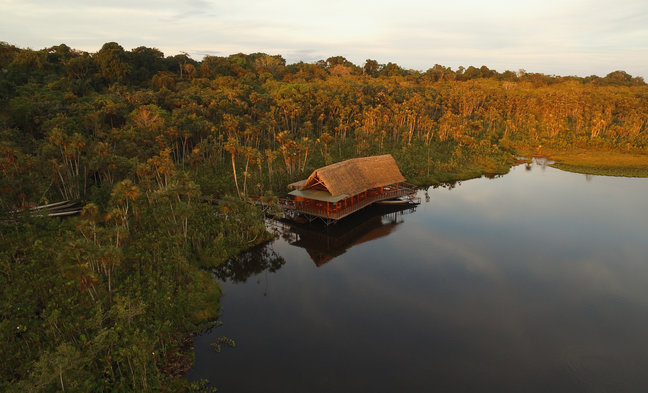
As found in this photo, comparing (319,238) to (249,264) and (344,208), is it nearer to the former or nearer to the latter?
(344,208)

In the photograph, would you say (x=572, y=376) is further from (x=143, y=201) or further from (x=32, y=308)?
(x=143, y=201)

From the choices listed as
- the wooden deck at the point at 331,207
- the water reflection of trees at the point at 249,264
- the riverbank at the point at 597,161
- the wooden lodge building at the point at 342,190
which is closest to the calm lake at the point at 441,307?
the water reflection of trees at the point at 249,264

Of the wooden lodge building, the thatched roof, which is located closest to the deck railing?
the wooden lodge building

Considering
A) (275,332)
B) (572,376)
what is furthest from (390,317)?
(572,376)

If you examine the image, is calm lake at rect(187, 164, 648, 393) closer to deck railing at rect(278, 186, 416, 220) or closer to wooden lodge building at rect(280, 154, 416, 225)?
→ deck railing at rect(278, 186, 416, 220)

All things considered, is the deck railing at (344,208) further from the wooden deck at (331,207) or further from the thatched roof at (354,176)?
the thatched roof at (354,176)

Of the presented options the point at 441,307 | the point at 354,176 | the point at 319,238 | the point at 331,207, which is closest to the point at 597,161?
the point at 354,176

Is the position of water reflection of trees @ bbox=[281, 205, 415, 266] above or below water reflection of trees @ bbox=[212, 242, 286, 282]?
above
